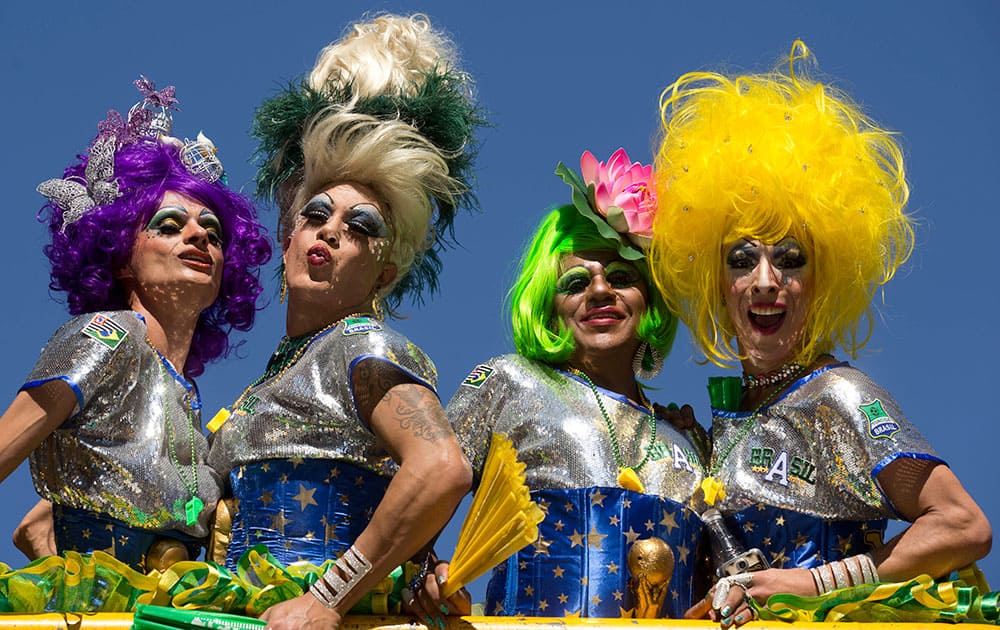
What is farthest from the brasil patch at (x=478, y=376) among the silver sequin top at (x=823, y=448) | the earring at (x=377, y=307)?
the silver sequin top at (x=823, y=448)

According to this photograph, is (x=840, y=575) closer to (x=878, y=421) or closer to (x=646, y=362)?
(x=878, y=421)

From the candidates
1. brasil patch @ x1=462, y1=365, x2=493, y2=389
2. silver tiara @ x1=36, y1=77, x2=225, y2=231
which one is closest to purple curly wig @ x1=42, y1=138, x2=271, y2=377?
silver tiara @ x1=36, y1=77, x2=225, y2=231

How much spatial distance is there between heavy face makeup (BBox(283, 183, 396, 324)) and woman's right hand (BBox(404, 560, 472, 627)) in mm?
1288

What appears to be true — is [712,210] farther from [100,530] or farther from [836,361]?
[100,530]

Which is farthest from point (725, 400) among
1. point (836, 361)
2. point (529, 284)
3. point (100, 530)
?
point (100, 530)

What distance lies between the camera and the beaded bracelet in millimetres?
5914

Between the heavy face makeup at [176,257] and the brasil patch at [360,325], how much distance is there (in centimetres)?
76

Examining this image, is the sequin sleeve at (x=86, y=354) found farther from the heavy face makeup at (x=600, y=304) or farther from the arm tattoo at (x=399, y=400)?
the heavy face makeup at (x=600, y=304)

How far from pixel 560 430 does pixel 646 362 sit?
658 mm

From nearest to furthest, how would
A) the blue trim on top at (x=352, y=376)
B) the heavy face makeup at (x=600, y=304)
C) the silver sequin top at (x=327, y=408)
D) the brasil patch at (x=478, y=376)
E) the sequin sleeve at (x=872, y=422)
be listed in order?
1. the blue trim on top at (x=352, y=376)
2. the silver sequin top at (x=327, y=408)
3. the sequin sleeve at (x=872, y=422)
4. the brasil patch at (x=478, y=376)
5. the heavy face makeup at (x=600, y=304)

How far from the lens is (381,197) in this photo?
663 cm

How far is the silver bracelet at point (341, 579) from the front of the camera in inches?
210

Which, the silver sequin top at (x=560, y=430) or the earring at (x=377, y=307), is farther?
the earring at (x=377, y=307)

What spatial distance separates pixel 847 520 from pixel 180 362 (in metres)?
2.63
